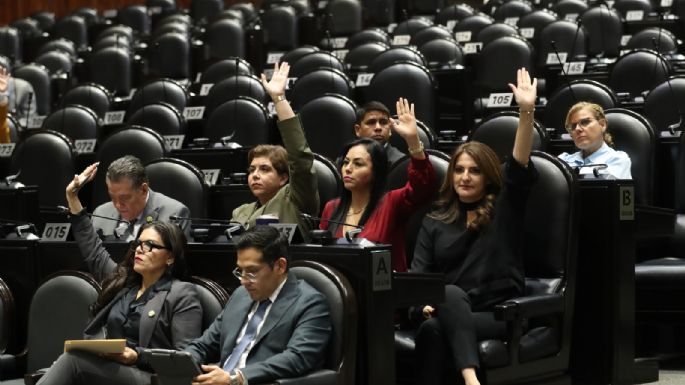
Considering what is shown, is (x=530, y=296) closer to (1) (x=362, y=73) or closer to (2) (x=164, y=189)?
(2) (x=164, y=189)

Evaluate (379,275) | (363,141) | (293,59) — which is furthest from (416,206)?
(293,59)

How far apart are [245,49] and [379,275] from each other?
5691 millimetres

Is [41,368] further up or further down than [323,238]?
further down

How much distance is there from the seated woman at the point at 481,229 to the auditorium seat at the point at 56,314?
0.92 m

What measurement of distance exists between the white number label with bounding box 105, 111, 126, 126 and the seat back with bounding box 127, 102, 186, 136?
1.61 ft

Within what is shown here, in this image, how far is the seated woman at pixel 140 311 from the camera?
10.8 feet

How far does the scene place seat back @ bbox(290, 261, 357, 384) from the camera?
3113 mm

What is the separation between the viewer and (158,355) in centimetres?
302

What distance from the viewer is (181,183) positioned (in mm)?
4410

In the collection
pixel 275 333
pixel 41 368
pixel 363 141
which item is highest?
pixel 363 141

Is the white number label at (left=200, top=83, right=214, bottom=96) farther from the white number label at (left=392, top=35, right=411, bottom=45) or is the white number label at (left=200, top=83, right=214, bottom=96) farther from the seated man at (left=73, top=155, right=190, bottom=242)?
the seated man at (left=73, top=155, right=190, bottom=242)

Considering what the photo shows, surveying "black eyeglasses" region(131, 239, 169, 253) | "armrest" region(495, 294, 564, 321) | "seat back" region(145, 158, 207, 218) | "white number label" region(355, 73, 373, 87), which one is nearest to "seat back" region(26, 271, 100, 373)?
"black eyeglasses" region(131, 239, 169, 253)

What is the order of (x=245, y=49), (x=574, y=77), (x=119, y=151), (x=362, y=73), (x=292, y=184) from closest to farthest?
(x=292, y=184), (x=119, y=151), (x=574, y=77), (x=362, y=73), (x=245, y=49)

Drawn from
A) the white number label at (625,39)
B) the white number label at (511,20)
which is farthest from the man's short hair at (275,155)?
the white number label at (511,20)
